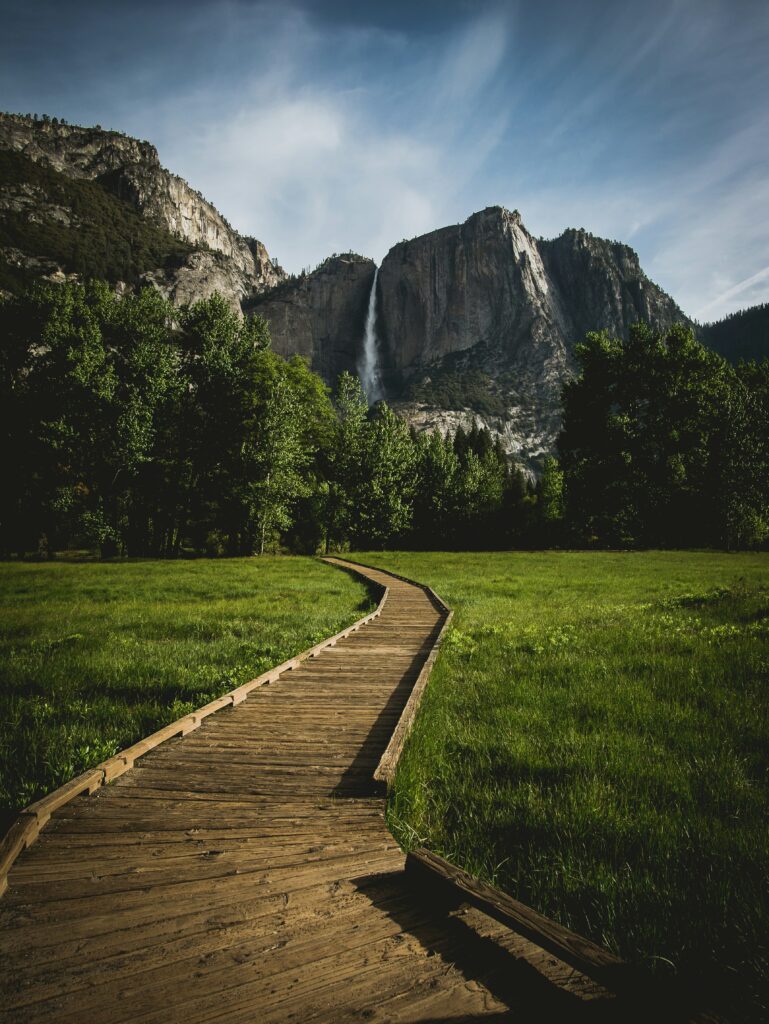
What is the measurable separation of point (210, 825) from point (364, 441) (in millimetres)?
45023

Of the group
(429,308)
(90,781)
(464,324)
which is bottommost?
(90,781)

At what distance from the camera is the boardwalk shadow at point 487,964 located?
166 cm

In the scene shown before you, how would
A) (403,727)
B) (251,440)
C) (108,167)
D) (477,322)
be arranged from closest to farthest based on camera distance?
1. (403,727)
2. (251,440)
3. (108,167)
4. (477,322)

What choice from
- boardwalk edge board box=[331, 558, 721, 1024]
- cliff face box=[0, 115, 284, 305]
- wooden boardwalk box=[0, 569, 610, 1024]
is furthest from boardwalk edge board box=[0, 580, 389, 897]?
cliff face box=[0, 115, 284, 305]

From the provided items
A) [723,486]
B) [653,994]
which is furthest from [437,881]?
[723,486]

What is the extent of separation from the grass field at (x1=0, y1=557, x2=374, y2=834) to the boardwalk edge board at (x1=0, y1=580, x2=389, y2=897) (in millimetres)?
292

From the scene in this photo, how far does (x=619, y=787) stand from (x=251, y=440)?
37171 mm

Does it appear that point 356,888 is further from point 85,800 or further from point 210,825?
point 85,800

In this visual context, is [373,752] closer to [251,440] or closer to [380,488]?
[251,440]

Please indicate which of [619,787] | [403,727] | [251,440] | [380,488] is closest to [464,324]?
[380,488]

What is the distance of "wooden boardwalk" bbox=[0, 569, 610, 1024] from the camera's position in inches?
72.9

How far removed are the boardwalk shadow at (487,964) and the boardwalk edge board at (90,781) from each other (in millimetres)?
2208

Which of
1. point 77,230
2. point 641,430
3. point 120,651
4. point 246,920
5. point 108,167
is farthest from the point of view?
point 108,167

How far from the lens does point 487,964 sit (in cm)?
205
